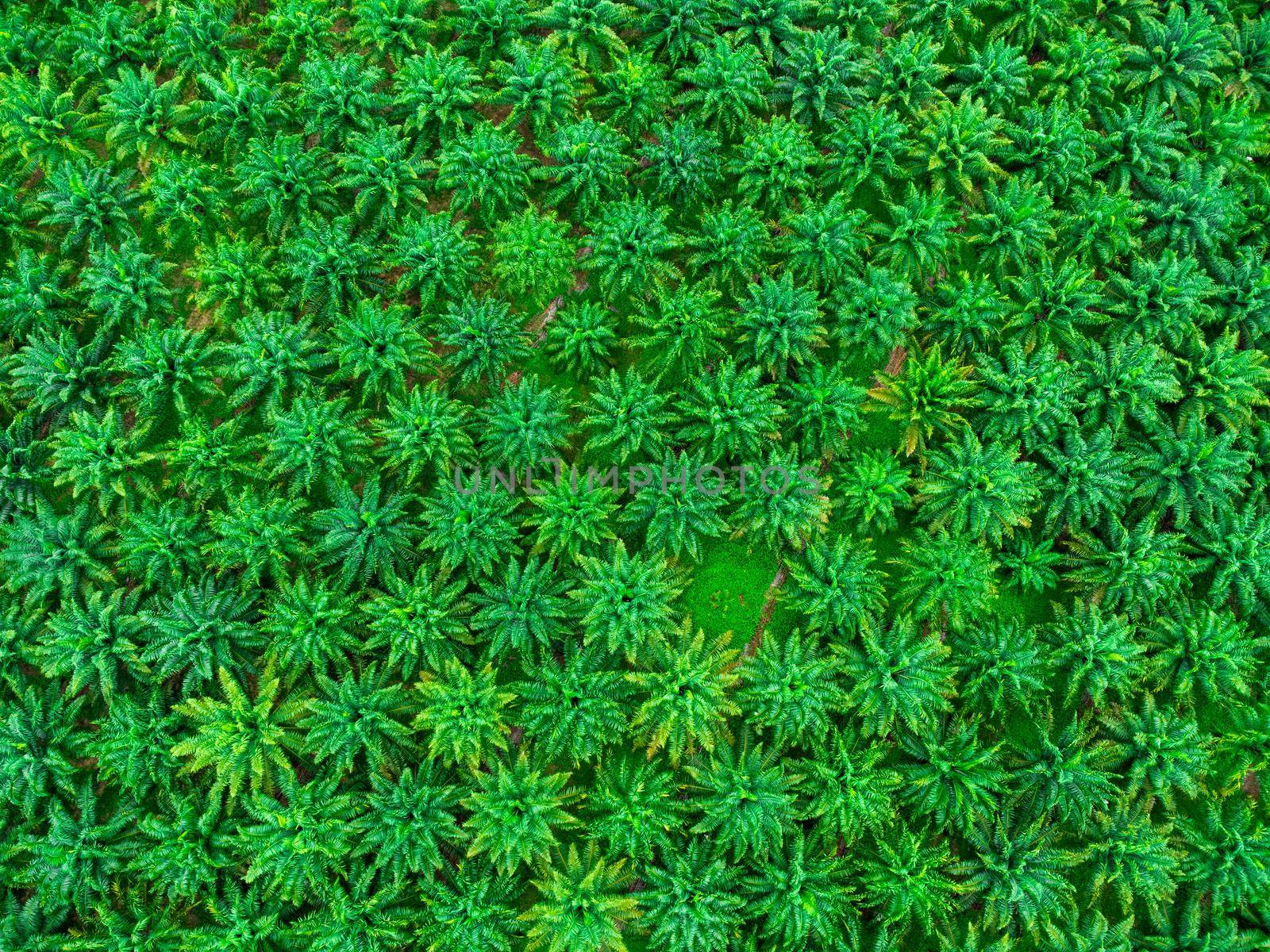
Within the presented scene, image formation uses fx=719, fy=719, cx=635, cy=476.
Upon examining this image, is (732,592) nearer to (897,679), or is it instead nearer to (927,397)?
(897,679)

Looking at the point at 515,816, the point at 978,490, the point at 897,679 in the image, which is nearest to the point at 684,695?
the point at 515,816

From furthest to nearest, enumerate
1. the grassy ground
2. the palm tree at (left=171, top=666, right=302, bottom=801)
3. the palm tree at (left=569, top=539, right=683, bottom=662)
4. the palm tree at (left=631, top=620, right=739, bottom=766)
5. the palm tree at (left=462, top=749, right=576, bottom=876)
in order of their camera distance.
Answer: the grassy ground < the palm tree at (left=569, top=539, right=683, bottom=662) < the palm tree at (left=631, top=620, right=739, bottom=766) < the palm tree at (left=171, top=666, right=302, bottom=801) < the palm tree at (left=462, top=749, right=576, bottom=876)

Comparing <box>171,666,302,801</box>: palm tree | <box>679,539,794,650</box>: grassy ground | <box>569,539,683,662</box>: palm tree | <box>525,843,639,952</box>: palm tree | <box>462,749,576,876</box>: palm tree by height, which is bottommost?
<box>525,843,639,952</box>: palm tree

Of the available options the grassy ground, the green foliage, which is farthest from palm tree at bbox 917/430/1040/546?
the grassy ground

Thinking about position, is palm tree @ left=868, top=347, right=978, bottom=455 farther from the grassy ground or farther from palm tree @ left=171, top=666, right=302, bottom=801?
palm tree @ left=171, top=666, right=302, bottom=801

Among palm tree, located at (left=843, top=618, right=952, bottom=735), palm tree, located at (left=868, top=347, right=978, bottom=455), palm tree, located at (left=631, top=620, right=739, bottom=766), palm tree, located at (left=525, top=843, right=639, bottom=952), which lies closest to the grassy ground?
palm tree, located at (left=631, top=620, right=739, bottom=766)

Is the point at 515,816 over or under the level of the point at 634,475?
under

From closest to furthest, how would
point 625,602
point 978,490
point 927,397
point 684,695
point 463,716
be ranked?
point 463,716 → point 684,695 → point 625,602 → point 978,490 → point 927,397

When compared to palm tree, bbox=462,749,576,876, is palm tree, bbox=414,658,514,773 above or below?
above

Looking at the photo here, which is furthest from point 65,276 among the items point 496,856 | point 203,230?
point 496,856

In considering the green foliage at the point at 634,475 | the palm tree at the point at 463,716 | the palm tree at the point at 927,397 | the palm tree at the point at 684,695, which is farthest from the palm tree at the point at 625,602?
the palm tree at the point at 927,397

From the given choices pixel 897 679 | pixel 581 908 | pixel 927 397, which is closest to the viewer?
pixel 581 908

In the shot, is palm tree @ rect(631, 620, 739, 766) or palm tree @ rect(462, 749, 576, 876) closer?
palm tree @ rect(462, 749, 576, 876)

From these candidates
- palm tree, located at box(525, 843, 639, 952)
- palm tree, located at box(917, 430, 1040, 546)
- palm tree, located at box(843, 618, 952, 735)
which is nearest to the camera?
palm tree, located at box(525, 843, 639, 952)
